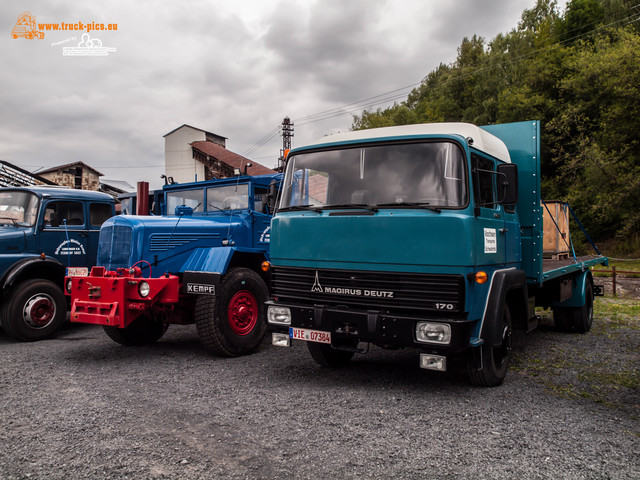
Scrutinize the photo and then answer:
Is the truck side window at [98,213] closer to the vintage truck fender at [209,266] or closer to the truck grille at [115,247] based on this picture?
the truck grille at [115,247]

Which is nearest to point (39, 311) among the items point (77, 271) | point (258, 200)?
point (77, 271)

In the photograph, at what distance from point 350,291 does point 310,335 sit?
0.60 m

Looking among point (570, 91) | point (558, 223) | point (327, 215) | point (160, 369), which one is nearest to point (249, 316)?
point (160, 369)

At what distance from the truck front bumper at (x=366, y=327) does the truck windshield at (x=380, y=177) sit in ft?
3.32

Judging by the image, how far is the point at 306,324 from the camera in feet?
15.8

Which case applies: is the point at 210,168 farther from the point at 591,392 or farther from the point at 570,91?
the point at 591,392

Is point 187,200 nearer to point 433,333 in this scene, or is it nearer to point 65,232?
point 65,232

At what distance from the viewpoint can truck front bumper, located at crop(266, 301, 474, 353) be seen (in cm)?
416

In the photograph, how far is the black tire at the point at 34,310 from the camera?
7212 millimetres

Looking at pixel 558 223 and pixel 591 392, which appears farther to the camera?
pixel 558 223

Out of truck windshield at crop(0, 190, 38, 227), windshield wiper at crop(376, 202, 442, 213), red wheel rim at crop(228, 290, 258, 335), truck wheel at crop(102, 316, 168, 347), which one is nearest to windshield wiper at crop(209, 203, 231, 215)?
red wheel rim at crop(228, 290, 258, 335)

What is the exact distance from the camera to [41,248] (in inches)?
316

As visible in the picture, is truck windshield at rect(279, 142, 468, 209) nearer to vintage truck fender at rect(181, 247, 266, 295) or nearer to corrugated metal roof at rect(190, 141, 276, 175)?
vintage truck fender at rect(181, 247, 266, 295)

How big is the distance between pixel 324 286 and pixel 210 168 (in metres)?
33.6
